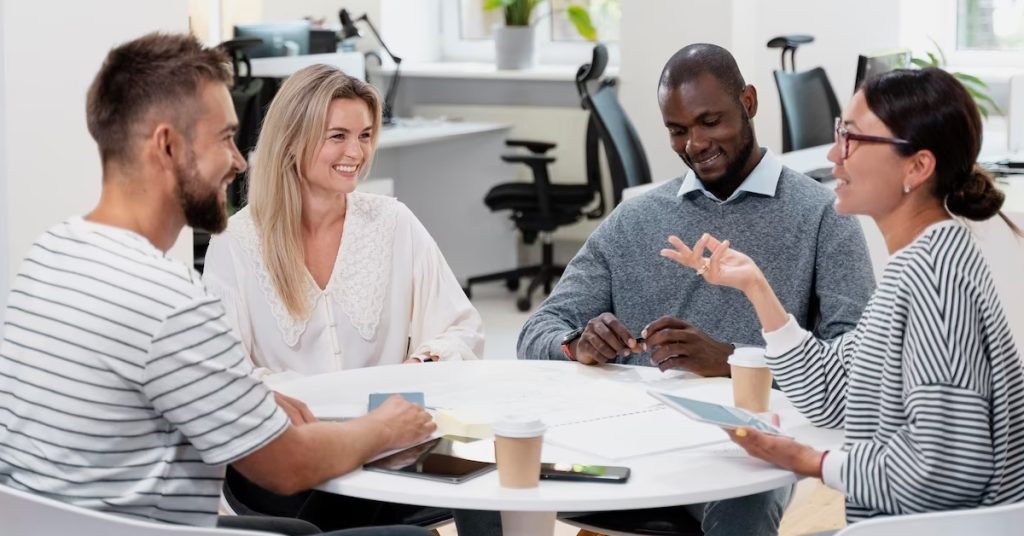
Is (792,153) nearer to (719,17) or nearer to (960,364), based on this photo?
(719,17)

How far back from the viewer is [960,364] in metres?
1.71

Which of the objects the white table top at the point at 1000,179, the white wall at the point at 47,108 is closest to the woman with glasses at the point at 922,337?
the white wall at the point at 47,108

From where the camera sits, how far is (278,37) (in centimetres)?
640

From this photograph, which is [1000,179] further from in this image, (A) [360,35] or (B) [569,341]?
(A) [360,35]

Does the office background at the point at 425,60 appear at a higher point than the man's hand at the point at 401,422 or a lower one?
higher

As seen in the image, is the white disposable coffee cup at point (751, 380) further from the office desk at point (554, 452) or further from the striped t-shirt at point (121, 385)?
the striped t-shirt at point (121, 385)

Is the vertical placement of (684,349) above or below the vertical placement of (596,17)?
below

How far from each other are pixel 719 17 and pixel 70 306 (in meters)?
4.68

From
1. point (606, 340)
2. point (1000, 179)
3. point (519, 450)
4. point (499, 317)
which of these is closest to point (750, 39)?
point (499, 317)

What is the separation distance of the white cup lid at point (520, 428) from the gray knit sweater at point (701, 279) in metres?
0.81

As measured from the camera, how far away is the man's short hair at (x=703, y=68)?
264cm

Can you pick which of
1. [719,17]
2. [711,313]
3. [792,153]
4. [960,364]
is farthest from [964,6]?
[960,364]

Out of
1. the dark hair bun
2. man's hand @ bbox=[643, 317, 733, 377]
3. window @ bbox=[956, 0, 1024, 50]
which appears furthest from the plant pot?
the dark hair bun

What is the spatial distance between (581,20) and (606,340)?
4822mm
